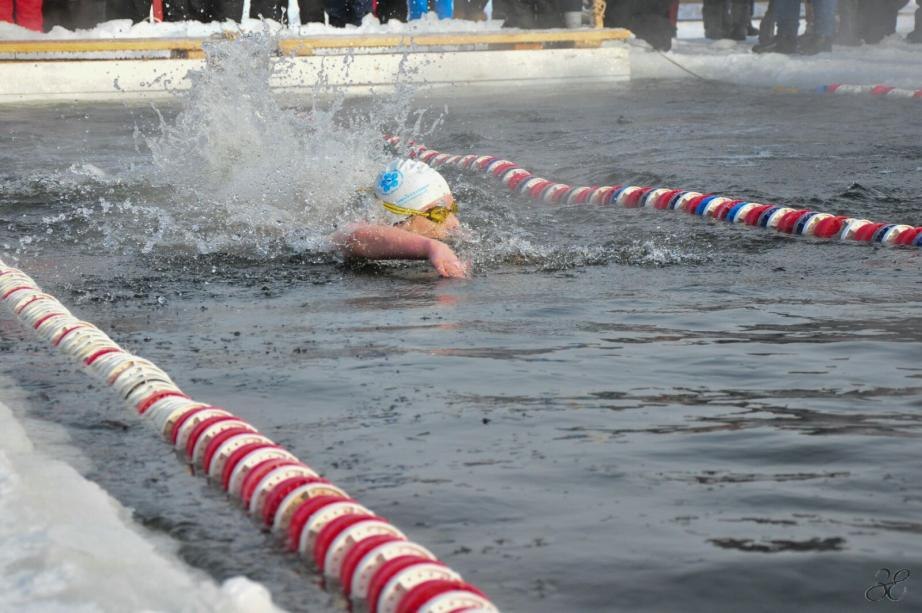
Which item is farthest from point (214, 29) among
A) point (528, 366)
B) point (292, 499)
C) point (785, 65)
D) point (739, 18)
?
point (292, 499)

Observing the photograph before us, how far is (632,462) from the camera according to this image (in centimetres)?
387

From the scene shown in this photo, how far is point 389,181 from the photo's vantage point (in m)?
7.49

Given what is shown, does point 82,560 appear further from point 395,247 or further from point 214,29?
point 214,29

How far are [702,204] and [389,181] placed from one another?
7.52 feet

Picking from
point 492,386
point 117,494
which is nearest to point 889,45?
point 492,386

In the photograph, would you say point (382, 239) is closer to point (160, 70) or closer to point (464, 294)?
point (464, 294)

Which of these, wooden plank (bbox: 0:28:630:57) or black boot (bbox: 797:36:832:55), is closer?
wooden plank (bbox: 0:28:630:57)

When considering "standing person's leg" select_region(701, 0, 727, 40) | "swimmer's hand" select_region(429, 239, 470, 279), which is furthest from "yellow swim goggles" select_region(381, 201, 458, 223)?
"standing person's leg" select_region(701, 0, 727, 40)

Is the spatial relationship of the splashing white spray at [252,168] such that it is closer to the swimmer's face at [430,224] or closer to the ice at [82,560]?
the swimmer's face at [430,224]

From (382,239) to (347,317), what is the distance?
1.21 meters

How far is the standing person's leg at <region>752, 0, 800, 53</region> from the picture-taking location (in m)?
18.1

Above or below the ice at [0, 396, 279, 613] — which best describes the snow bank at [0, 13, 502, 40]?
above

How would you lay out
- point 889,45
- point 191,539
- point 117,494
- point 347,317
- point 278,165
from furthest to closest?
1. point 889,45
2. point 278,165
3. point 347,317
4. point 117,494
5. point 191,539

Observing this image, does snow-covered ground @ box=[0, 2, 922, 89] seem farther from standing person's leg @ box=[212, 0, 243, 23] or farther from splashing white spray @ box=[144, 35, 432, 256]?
splashing white spray @ box=[144, 35, 432, 256]
